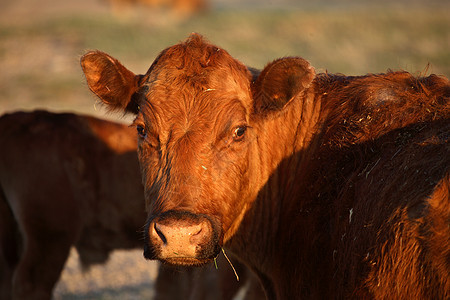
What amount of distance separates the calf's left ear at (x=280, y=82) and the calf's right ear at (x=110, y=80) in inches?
33.3

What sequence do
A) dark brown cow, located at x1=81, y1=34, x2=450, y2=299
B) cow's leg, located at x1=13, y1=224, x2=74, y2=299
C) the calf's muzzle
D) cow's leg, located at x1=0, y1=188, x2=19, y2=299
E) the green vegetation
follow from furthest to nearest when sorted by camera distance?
the green vegetation
cow's leg, located at x1=0, y1=188, x2=19, y2=299
cow's leg, located at x1=13, y1=224, x2=74, y2=299
the calf's muzzle
dark brown cow, located at x1=81, y1=34, x2=450, y2=299

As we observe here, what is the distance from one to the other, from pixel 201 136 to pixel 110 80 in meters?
0.90

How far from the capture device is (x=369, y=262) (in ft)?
8.79

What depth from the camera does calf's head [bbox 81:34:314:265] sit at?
3000 millimetres

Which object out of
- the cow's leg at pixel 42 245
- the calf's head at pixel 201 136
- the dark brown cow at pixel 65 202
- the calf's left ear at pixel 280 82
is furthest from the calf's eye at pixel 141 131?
the cow's leg at pixel 42 245

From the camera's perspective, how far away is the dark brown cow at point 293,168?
2.63 m

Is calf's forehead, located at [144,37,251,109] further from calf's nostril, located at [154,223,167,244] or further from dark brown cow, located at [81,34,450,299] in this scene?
calf's nostril, located at [154,223,167,244]

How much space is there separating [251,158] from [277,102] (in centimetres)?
39

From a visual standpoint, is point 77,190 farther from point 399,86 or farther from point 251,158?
point 399,86

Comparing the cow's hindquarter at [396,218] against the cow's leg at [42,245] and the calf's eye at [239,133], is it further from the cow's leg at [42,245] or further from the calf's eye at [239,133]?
the cow's leg at [42,245]

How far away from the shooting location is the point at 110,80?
3.71 metres

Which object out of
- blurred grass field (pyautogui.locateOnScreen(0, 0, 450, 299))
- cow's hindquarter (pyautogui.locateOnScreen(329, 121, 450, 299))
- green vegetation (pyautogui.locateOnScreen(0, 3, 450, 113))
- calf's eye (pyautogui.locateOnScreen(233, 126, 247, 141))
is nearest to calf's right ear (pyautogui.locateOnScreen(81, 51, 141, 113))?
calf's eye (pyautogui.locateOnScreen(233, 126, 247, 141))

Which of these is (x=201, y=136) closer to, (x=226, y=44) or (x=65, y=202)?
(x=65, y=202)

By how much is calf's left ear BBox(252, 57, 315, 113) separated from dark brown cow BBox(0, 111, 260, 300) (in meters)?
1.95
